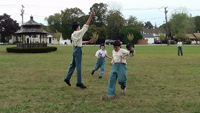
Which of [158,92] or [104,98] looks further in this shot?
[158,92]

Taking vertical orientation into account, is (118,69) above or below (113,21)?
below

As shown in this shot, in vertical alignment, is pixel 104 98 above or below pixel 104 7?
below

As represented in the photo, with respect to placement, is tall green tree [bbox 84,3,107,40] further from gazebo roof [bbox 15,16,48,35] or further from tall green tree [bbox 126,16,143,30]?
gazebo roof [bbox 15,16,48,35]

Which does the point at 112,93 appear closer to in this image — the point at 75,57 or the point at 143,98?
the point at 143,98

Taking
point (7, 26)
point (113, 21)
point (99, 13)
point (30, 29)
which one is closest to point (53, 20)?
point (7, 26)

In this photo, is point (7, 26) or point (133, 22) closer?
point (7, 26)

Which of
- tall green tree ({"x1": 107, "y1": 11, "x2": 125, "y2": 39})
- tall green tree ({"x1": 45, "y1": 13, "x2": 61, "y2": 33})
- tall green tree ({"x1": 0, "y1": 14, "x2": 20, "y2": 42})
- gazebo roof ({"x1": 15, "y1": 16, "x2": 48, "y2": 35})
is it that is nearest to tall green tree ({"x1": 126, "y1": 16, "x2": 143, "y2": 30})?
tall green tree ({"x1": 107, "y1": 11, "x2": 125, "y2": 39})

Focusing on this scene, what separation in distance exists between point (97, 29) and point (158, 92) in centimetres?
6329

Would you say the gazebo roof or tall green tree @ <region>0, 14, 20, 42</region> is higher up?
tall green tree @ <region>0, 14, 20, 42</region>

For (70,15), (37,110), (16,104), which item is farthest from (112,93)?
(70,15)

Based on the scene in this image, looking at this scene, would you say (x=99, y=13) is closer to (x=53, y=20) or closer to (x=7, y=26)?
Result: (x=7, y=26)

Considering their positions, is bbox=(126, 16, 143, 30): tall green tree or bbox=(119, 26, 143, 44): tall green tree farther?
bbox=(126, 16, 143, 30): tall green tree

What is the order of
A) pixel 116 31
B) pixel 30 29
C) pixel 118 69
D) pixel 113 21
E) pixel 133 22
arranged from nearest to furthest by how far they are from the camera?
pixel 118 69 < pixel 30 29 < pixel 116 31 < pixel 113 21 < pixel 133 22

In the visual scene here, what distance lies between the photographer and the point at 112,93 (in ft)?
18.7
